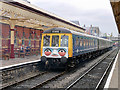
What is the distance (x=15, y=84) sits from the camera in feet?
28.1

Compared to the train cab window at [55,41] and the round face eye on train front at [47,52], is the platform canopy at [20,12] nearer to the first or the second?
the train cab window at [55,41]

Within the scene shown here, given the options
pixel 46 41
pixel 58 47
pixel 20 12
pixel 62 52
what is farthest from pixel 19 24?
pixel 62 52

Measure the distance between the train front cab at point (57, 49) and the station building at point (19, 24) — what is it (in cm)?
362

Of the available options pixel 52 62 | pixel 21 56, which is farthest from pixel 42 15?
pixel 52 62

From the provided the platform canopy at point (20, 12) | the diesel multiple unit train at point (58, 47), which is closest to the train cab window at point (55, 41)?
the diesel multiple unit train at point (58, 47)

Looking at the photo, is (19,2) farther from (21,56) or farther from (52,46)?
(21,56)

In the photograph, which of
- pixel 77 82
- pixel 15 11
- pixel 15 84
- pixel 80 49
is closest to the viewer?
pixel 15 84

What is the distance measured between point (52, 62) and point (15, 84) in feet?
12.8

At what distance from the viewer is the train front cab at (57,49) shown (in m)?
11.6

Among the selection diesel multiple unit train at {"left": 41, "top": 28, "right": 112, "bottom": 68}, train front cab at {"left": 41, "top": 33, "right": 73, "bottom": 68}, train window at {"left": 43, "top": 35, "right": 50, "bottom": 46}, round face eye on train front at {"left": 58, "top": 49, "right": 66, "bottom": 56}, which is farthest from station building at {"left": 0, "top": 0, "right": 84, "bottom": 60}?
round face eye on train front at {"left": 58, "top": 49, "right": 66, "bottom": 56}

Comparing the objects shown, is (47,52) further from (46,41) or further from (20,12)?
(20,12)

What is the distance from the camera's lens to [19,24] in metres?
19.9

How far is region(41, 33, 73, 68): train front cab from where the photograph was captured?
1163 centimetres

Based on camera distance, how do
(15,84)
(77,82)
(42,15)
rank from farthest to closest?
1. (42,15)
2. (77,82)
3. (15,84)
